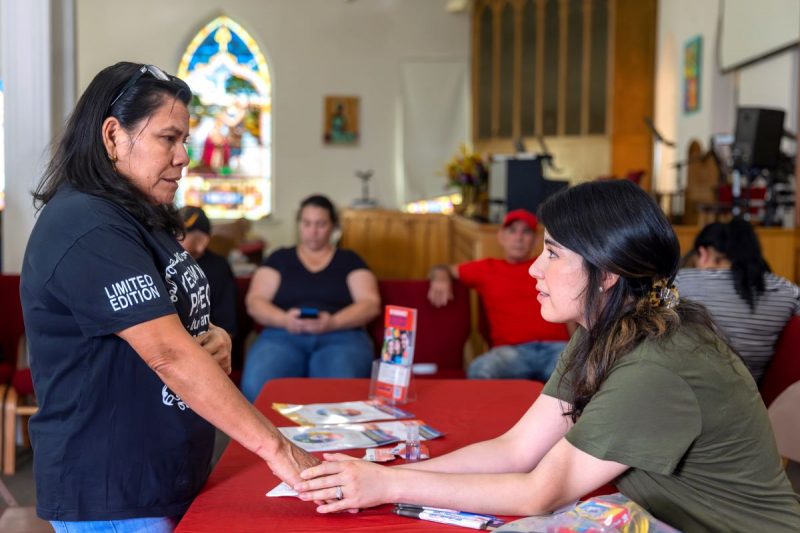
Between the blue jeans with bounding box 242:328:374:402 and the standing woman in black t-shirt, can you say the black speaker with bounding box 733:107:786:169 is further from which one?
the standing woman in black t-shirt

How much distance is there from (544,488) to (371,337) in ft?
9.51

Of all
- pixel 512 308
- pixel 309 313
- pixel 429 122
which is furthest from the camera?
pixel 429 122

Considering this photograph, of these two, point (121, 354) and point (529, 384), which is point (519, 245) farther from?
point (121, 354)

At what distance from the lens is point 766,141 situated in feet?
19.0

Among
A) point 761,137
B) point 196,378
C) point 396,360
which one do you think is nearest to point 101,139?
point 196,378

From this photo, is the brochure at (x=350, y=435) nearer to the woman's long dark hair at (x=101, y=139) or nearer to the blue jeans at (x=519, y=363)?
the woman's long dark hair at (x=101, y=139)

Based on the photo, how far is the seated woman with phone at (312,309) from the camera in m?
3.92

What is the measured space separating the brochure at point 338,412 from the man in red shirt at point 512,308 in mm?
1613

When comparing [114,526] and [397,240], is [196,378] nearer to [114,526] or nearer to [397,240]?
[114,526]

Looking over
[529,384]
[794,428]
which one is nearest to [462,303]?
[529,384]

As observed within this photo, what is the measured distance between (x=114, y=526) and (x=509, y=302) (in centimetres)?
279

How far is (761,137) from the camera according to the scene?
577 cm

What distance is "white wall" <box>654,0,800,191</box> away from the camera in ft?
22.3

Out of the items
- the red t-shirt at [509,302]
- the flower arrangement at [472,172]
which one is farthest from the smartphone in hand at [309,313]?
the flower arrangement at [472,172]
